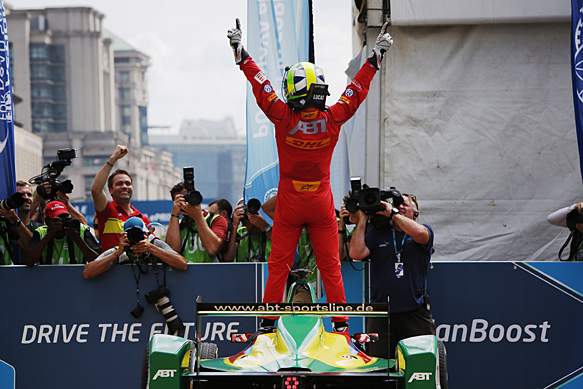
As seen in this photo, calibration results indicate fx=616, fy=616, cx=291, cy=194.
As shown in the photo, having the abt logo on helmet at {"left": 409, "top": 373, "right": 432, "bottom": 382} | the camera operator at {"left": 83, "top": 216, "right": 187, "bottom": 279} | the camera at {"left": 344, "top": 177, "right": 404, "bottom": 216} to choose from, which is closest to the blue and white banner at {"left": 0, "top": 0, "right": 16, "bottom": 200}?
the camera operator at {"left": 83, "top": 216, "right": 187, "bottom": 279}

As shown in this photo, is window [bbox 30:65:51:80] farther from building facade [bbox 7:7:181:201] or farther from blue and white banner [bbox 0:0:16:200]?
blue and white banner [bbox 0:0:16:200]

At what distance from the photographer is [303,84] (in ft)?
16.1

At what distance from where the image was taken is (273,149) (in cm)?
674

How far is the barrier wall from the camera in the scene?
5574 mm

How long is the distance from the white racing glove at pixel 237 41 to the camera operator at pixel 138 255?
171 cm

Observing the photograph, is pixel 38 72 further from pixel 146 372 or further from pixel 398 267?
pixel 146 372

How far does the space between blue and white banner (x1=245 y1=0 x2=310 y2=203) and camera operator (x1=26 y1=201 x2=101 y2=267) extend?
1742mm

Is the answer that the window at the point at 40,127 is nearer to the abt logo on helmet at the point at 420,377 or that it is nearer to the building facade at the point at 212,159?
the building facade at the point at 212,159

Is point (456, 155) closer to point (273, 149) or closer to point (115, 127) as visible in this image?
point (273, 149)

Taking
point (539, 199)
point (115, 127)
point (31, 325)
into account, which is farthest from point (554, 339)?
point (115, 127)

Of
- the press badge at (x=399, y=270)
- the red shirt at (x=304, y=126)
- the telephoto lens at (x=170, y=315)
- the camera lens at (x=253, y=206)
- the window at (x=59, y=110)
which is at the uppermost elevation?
the window at (x=59, y=110)

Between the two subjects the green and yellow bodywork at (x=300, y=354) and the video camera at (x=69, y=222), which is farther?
the video camera at (x=69, y=222)

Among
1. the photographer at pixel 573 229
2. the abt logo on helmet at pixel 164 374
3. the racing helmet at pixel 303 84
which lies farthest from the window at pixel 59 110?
the abt logo on helmet at pixel 164 374

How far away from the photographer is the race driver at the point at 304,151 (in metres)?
4.95
